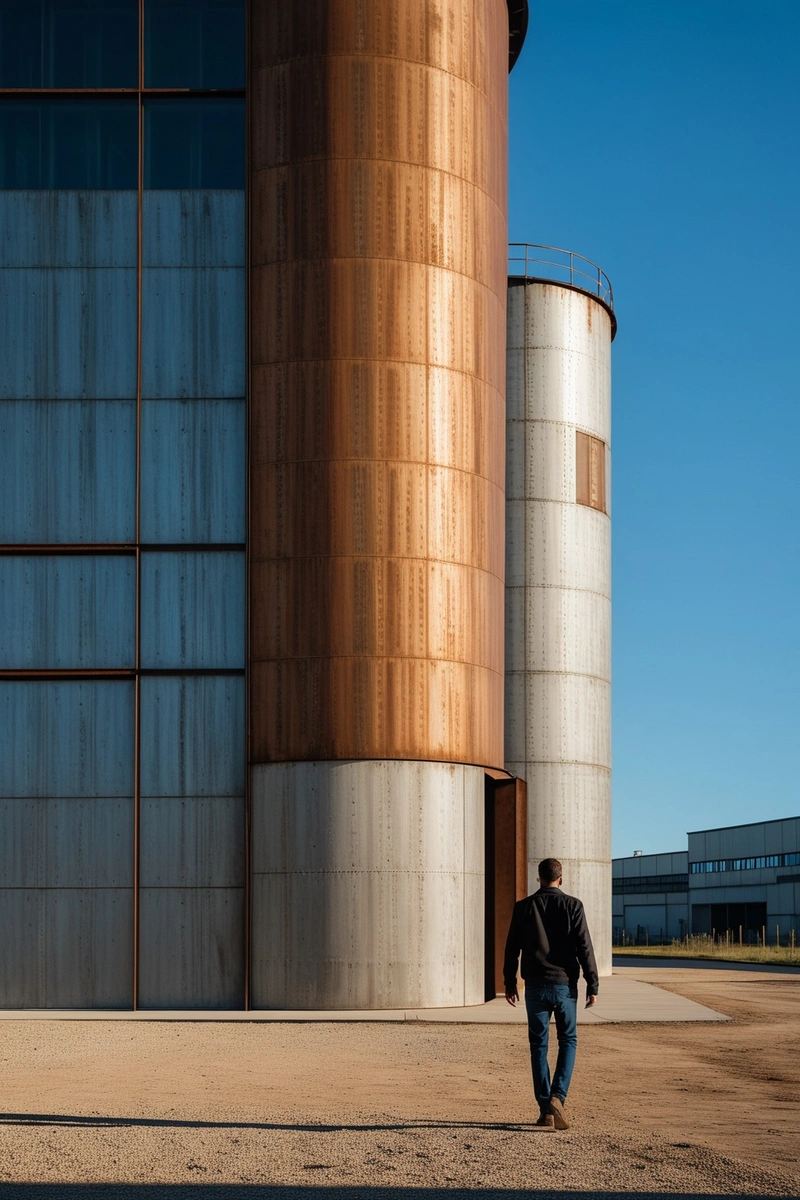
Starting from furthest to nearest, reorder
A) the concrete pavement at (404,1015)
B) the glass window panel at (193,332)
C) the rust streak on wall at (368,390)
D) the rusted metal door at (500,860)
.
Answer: the rusted metal door at (500,860), the glass window panel at (193,332), the rust streak on wall at (368,390), the concrete pavement at (404,1015)

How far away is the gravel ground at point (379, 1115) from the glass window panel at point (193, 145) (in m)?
13.4

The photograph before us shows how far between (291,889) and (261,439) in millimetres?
6998

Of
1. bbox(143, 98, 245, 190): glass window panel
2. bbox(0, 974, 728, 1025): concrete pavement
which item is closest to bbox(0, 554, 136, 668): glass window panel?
bbox(0, 974, 728, 1025): concrete pavement

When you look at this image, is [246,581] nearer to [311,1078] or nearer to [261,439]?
[261,439]

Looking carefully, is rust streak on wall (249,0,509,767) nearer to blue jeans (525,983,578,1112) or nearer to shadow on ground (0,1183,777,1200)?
blue jeans (525,983,578,1112)

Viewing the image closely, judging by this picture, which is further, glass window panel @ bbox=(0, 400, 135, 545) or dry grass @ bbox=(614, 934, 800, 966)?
dry grass @ bbox=(614, 934, 800, 966)

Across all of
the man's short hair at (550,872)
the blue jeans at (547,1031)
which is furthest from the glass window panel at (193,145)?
the blue jeans at (547,1031)

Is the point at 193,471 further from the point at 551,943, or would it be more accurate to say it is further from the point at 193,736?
the point at 551,943

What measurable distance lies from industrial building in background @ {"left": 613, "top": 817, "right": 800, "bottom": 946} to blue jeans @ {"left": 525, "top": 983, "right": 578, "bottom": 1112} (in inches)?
2309

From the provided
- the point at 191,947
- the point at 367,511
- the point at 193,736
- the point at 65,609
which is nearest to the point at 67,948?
the point at 191,947

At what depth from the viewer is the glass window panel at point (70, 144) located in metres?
25.0

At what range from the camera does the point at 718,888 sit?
85.1m

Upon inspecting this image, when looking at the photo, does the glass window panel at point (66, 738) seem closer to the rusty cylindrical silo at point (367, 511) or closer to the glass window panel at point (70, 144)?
the rusty cylindrical silo at point (367, 511)

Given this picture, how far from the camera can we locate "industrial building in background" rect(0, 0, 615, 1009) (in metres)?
23.6
